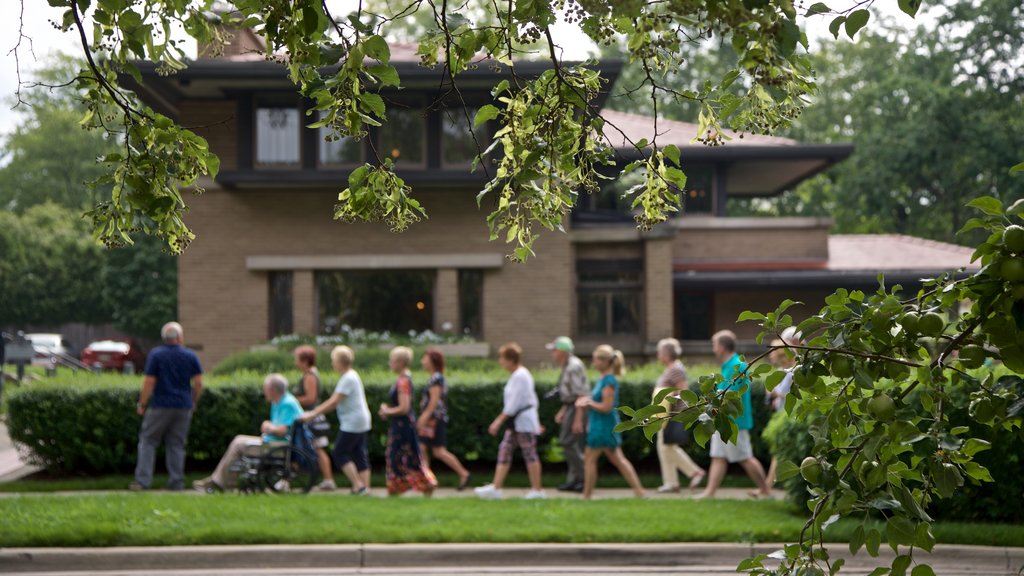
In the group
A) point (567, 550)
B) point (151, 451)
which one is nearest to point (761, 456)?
point (567, 550)

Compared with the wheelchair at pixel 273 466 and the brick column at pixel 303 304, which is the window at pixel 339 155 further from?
the wheelchair at pixel 273 466

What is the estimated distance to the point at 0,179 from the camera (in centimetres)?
7631

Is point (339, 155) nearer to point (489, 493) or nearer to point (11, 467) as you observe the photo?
point (11, 467)

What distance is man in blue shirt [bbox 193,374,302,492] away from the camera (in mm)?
13555

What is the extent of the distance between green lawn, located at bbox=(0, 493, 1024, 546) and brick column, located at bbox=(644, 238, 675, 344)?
14093 millimetres

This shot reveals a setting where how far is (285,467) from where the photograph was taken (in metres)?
13.4

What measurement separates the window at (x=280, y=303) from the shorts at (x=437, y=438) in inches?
456

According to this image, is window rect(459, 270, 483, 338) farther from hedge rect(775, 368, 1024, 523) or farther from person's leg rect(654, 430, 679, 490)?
hedge rect(775, 368, 1024, 523)

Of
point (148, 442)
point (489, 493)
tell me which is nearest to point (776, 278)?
point (489, 493)

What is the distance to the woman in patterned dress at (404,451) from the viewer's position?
13.4 m

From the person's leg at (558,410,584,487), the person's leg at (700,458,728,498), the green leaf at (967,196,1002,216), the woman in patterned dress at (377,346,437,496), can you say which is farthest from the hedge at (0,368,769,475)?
the green leaf at (967,196,1002,216)

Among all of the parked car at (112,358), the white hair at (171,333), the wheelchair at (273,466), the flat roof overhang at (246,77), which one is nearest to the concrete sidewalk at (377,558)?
the wheelchair at (273,466)

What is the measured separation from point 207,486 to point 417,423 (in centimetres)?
241

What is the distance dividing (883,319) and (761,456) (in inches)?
490
